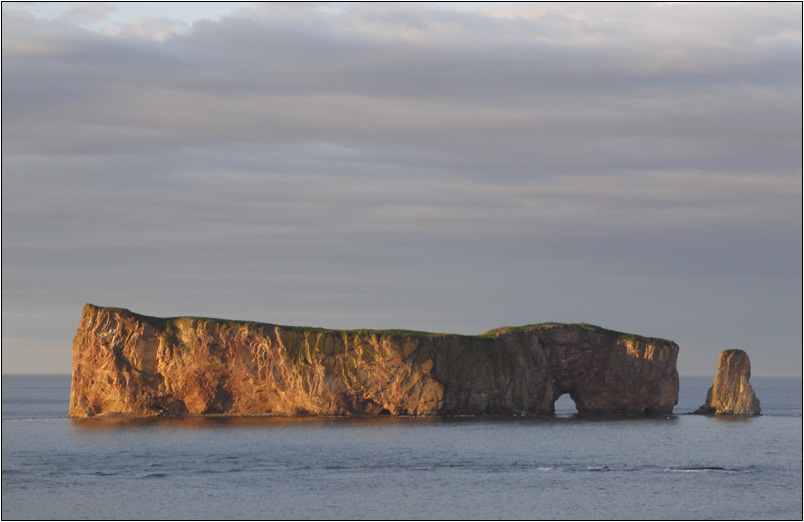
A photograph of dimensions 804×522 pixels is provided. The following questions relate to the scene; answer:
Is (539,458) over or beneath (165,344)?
beneath

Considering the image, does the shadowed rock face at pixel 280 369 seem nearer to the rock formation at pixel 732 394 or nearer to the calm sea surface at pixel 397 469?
the calm sea surface at pixel 397 469

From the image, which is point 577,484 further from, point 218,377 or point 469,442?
point 218,377

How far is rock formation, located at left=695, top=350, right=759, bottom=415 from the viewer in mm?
128500

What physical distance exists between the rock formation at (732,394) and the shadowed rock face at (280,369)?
24.8 meters

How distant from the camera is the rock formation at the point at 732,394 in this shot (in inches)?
5059

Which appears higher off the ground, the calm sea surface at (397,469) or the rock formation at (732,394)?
the rock formation at (732,394)

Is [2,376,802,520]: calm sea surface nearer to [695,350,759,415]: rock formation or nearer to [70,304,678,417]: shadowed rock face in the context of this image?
[70,304,678,417]: shadowed rock face

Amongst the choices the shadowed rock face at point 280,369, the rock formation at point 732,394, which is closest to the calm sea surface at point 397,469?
the shadowed rock face at point 280,369

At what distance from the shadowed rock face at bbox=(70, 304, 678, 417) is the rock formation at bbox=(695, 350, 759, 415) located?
24834 mm

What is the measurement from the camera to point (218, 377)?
11769 cm

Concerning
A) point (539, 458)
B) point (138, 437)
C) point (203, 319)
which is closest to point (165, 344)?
point (203, 319)

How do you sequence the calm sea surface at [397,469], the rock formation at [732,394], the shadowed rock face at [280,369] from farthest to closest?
the rock formation at [732,394], the shadowed rock face at [280,369], the calm sea surface at [397,469]

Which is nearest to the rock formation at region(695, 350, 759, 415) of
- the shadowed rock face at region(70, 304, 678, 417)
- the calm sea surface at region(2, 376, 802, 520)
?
the calm sea surface at region(2, 376, 802, 520)

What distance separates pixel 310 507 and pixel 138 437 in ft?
131
